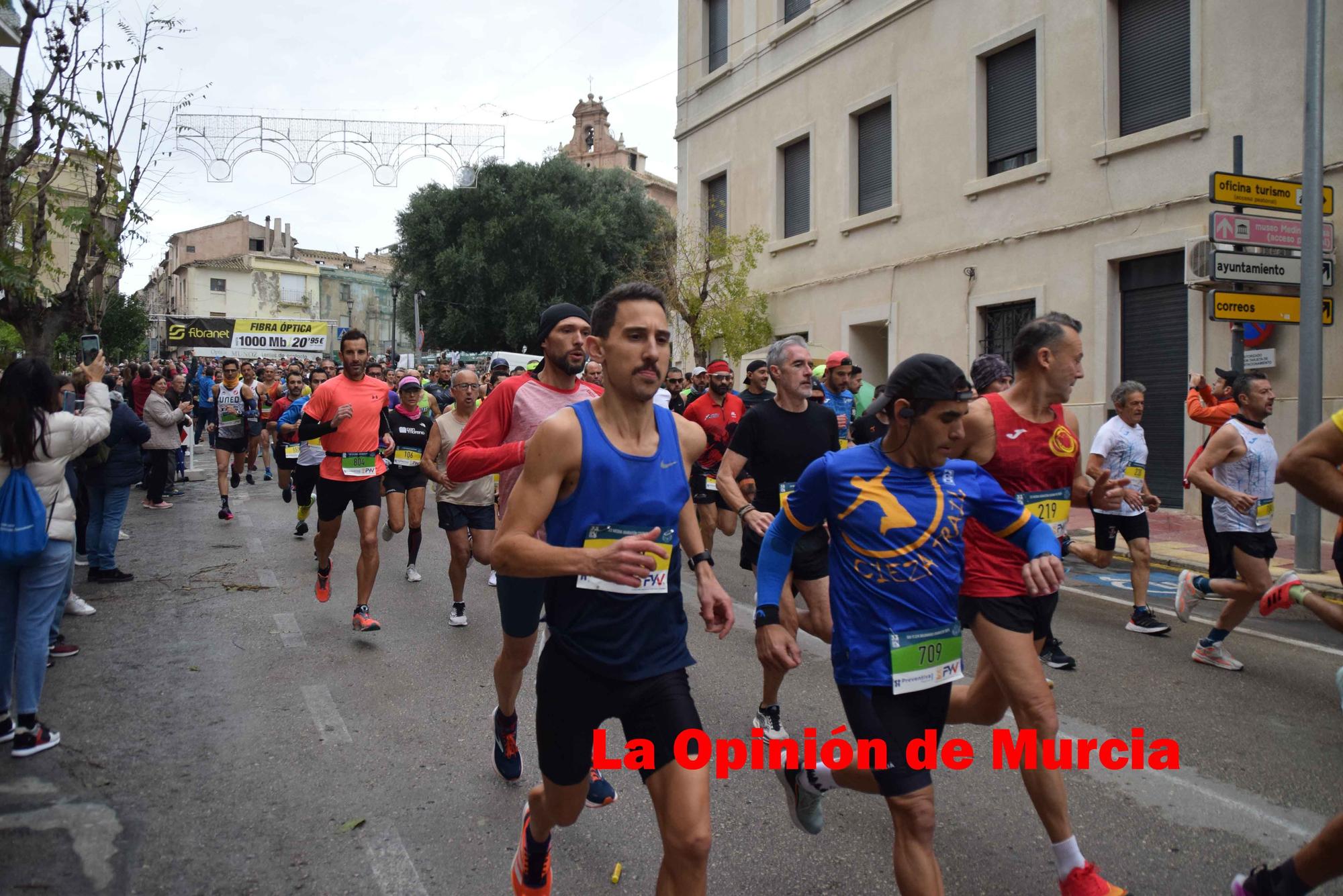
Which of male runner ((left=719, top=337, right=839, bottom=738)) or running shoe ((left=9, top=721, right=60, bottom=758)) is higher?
male runner ((left=719, top=337, right=839, bottom=738))

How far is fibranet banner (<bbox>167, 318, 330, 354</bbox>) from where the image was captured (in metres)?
34.0

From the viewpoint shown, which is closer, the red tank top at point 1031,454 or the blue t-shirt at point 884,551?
the blue t-shirt at point 884,551

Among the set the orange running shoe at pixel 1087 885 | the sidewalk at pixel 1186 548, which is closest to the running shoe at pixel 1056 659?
the orange running shoe at pixel 1087 885

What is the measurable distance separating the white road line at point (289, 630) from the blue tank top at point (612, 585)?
15.2 ft

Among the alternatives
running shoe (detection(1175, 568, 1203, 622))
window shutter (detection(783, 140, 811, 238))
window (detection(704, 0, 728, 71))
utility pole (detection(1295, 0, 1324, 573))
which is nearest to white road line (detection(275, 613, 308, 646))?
A: running shoe (detection(1175, 568, 1203, 622))

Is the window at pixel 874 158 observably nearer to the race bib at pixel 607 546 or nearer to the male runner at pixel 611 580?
the male runner at pixel 611 580

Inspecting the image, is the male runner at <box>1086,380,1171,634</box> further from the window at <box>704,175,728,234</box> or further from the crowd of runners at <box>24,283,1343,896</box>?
the window at <box>704,175,728,234</box>

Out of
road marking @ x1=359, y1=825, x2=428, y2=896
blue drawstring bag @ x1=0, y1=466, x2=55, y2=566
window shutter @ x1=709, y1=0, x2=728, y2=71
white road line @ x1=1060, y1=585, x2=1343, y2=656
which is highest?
window shutter @ x1=709, y1=0, x2=728, y2=71

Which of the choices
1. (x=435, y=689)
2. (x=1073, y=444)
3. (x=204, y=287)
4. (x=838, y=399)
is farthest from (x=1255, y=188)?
(x=204, y=287)

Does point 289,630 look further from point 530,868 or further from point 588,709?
point 588,709

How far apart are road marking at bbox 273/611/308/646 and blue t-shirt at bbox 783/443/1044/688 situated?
483cm

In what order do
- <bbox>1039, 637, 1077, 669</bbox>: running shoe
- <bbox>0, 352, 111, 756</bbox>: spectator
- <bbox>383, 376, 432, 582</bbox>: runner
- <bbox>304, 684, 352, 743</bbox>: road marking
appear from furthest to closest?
<bbox>383, 376, 432, 582</bbox>: runner → <bbox>1039, 637, 1077, 669</bbox>: running shoe → <bbox>304, 684, 352, 743</bbox>: road marking → <bbox>0, 352, 111, 756</bbox>: spectator

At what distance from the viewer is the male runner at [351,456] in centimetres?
678

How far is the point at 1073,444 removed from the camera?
4.05 metres
